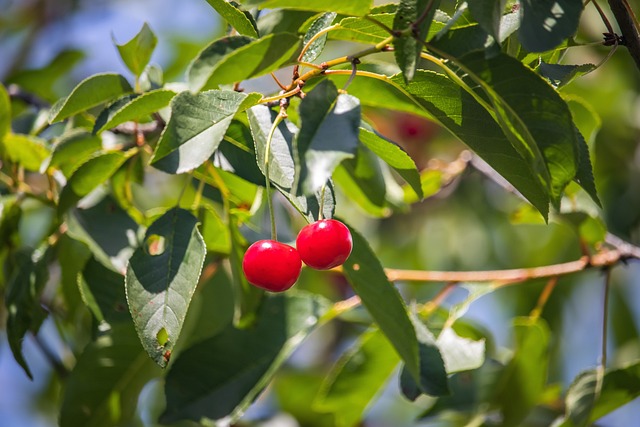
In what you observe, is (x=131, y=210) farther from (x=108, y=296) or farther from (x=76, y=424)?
(x=76, y=424)

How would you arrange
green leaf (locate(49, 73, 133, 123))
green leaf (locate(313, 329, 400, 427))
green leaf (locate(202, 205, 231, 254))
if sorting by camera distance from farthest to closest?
green leaf (locate(313, 329, 400, 427)) → green leaf (locate(202, 205, 231, 254)) → green leaf (locate(49, 73, 133, 123))

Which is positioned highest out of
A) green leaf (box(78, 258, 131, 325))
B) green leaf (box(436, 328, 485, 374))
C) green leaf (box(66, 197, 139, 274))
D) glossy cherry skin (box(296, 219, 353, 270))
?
glossy cherry skin (box(296, 219, 353, 270))

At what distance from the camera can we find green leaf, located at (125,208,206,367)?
1291mm

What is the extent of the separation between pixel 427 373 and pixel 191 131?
2.56 ft

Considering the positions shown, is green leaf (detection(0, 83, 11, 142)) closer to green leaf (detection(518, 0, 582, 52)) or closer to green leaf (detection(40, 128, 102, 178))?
green leaf (detection(40, 128, 102, 178))

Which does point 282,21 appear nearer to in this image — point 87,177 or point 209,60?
point 209,60

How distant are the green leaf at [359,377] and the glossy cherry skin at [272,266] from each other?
2.34ft

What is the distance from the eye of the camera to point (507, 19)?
1200 mm

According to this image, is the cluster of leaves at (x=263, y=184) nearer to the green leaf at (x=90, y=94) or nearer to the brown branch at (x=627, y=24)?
the green leaf at (x=90, y=94)

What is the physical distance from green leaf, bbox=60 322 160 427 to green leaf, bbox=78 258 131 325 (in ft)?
0.46

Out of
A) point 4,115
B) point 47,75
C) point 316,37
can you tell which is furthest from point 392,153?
point 47,75

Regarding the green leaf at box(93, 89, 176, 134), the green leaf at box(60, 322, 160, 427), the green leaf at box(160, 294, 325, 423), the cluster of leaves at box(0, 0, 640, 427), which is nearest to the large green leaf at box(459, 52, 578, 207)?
the cluster of leaves at box(0, 0, 640, 427)

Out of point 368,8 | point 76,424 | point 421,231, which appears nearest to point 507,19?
point 368,8

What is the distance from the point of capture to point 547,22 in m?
1.11
